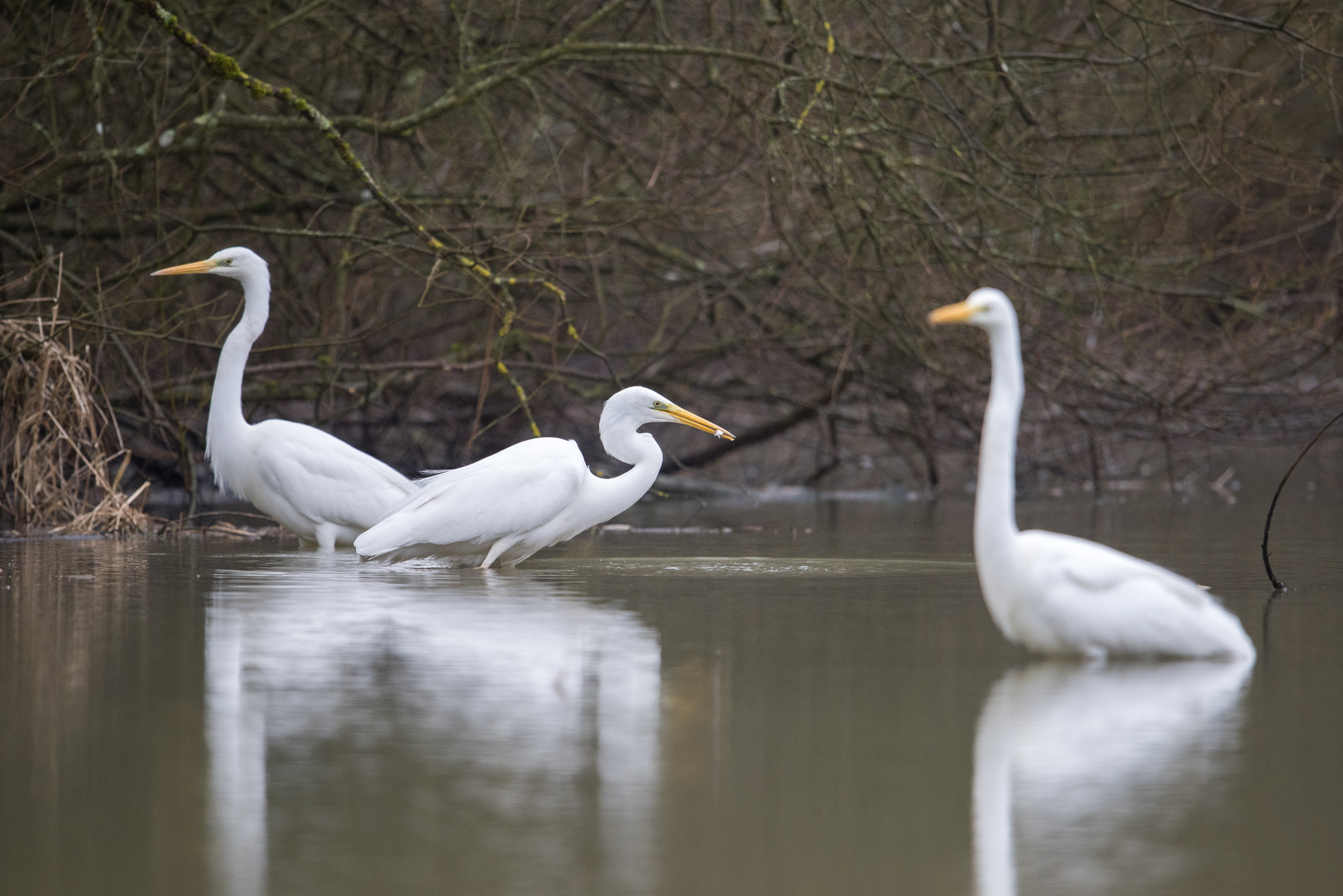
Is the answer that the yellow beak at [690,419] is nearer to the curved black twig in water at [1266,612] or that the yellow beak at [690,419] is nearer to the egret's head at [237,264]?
the curved black twig in water at [1266,612]

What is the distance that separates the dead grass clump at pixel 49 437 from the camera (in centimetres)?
912

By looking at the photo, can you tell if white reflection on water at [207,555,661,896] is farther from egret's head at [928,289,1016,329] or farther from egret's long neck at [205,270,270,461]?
egret's long neck at [205,270,270,461]

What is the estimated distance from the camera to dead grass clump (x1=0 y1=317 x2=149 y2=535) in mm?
9125

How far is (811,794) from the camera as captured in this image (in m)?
3.14

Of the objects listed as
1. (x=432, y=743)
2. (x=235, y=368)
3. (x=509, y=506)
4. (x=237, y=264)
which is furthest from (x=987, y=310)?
(x=237, y=264)

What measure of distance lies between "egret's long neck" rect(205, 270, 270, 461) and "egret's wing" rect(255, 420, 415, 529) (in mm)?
261

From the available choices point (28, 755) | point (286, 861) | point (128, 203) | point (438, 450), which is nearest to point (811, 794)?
point (286, 861)

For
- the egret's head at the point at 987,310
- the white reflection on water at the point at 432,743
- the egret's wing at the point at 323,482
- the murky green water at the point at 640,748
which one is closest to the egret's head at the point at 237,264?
the egret's wing at the point at 323,482

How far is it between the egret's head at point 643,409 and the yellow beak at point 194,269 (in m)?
2.67

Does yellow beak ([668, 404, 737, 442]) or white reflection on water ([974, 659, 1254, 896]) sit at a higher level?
yellow beak ([668, 404, 737, 442])

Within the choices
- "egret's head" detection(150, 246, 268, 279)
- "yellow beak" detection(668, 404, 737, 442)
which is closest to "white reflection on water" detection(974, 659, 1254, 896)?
"yellow beak" detection(668, 404, 737, 442)

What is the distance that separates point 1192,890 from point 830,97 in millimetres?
7323

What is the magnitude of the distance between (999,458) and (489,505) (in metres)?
3.19

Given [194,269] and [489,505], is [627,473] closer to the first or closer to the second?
[489,505]
